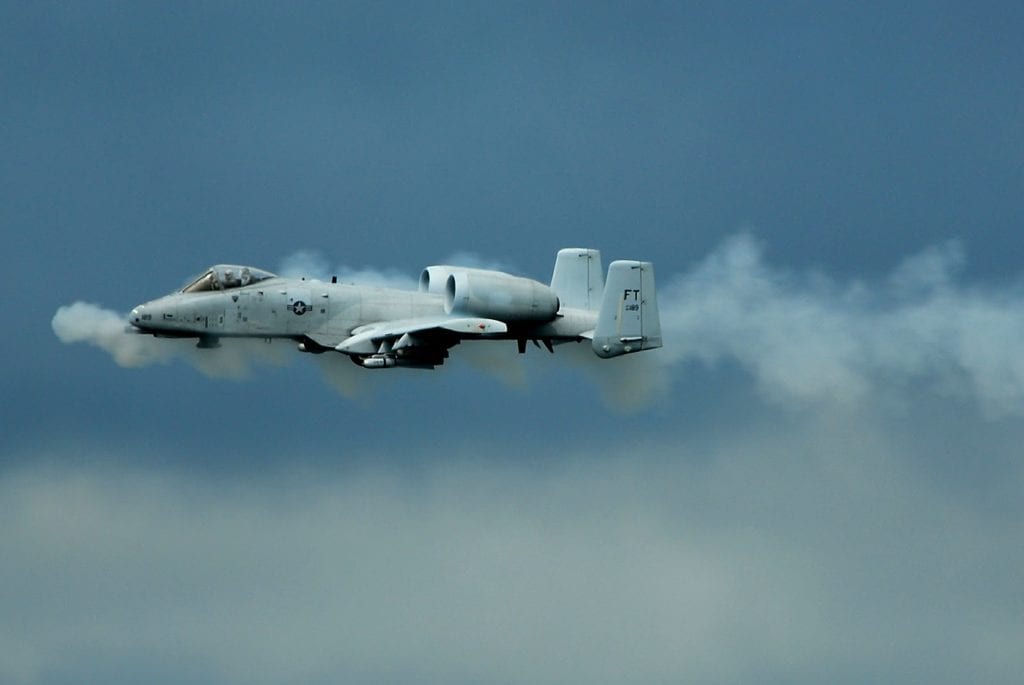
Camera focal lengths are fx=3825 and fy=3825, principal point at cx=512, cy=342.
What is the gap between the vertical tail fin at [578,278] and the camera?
8831 cm

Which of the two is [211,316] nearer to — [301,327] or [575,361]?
[301,327]

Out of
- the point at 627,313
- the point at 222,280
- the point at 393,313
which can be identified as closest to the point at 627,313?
the point at 627,313

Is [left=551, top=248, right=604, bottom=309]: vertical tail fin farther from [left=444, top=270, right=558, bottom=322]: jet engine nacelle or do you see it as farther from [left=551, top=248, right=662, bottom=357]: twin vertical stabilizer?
[left=444, top=270, right=558, bottom=322]: jet engine nacelle

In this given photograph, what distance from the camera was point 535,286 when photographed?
85.8m

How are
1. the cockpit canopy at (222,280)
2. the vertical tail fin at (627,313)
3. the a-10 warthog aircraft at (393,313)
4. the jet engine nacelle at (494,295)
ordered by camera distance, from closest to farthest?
1. the a-10 warthog aircraft at (393,313)
2. the jet engine nacelle at (494,295)
3. the cockpit canopy at (222,280)
4. the vertical tail fin at (627,313)

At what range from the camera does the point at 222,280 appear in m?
85.4

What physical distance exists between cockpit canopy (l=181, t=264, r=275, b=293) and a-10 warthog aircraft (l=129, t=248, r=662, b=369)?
2 cm

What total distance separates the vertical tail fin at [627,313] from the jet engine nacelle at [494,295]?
4.16 ft

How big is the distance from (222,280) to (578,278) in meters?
8.61

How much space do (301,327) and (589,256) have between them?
7507 millimetres

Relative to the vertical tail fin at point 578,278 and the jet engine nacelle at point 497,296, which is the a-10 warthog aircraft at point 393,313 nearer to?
the jet engine nacelle at point 497,296

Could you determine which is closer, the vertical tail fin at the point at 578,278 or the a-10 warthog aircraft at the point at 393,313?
the a-10 warthog aircraft at the point at 393,313

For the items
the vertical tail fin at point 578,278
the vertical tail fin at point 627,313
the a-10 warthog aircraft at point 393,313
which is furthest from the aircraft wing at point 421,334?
the vertical tail fin at point 578,278

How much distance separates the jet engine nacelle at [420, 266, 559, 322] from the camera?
3344 inches
